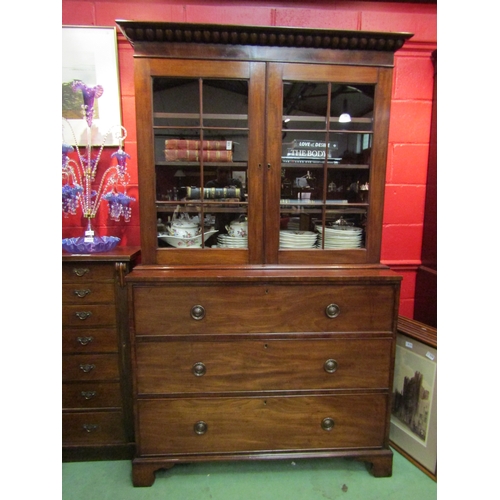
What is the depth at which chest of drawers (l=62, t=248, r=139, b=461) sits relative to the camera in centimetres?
144

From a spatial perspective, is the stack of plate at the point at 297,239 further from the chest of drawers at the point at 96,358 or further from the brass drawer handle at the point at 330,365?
the chest of drawers at the point at 96,358

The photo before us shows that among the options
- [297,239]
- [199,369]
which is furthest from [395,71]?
[199,369]

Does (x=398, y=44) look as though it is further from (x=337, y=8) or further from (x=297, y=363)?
(x=297, y=363)

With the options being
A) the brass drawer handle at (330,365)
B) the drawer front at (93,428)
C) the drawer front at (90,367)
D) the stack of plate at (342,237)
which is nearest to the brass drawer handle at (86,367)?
the drawer front at (90,367)

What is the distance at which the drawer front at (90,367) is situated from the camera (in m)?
1.50

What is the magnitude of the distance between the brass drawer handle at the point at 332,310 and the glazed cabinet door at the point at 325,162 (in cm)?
22

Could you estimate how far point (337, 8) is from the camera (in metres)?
1.68

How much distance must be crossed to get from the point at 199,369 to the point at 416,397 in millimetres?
1160

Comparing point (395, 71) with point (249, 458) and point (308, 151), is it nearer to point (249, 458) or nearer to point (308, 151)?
point (308, 151)

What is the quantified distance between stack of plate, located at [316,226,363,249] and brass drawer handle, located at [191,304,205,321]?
2.12 feet

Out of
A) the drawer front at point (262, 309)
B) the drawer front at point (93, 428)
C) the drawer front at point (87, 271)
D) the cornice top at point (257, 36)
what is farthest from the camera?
the drawer front at point (93, 428)
